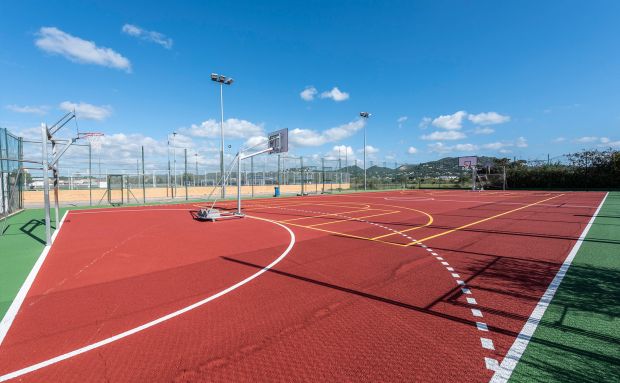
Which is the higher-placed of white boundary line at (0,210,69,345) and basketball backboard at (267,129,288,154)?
basketball backboard at (267,129,288,154)

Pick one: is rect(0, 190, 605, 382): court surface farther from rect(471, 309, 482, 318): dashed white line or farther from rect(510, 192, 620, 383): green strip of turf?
rect(510, 192, 620, 383): green strip of turf

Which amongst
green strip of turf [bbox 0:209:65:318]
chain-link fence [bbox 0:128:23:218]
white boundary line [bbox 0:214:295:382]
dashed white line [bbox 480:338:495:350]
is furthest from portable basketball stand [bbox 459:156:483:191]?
chain-link fence [bbox 0:128:23:218]

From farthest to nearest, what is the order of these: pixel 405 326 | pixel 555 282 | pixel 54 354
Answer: pixel 555 282 → pixel 405 326 → pixel 54 354

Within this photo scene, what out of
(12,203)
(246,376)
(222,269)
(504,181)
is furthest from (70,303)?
(504,181)

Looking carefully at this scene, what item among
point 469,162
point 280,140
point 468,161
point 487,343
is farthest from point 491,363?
point 468,161

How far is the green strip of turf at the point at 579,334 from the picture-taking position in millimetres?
3143

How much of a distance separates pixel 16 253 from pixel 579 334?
1248cm

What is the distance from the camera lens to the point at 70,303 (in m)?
5.07

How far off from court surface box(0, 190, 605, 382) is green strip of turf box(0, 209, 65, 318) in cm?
36

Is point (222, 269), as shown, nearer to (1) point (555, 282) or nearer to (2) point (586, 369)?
(2) point (586, 369)

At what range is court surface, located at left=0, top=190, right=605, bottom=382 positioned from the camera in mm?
3328

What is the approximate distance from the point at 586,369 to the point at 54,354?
592 cm

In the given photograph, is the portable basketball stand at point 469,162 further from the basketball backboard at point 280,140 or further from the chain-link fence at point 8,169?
the chain-link fence at point 8,169

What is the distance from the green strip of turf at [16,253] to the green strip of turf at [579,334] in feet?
23.8
